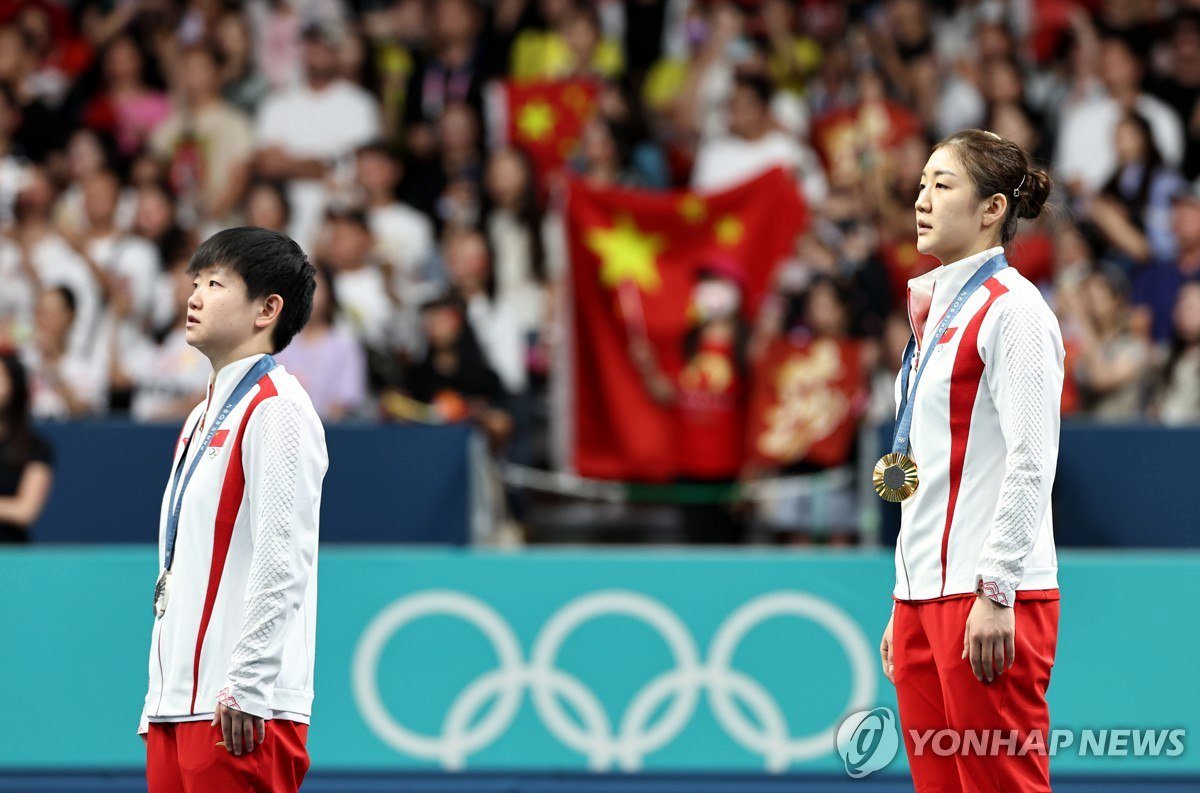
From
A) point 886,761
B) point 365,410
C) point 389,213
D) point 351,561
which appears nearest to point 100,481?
point 365,410

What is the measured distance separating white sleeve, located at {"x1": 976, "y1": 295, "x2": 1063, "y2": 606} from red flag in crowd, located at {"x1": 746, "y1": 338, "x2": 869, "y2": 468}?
206 inches

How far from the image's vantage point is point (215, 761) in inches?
151

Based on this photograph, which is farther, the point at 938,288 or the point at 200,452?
the point at 938,288

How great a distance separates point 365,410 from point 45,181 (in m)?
3.23

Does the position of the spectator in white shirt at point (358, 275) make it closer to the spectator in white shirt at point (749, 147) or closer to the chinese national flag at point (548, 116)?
the chinese national flag at point (548, 116)

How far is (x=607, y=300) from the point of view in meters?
10.2

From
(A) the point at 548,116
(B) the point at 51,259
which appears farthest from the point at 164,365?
(A) the point at 548,116

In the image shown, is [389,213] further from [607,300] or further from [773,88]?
[773,88]

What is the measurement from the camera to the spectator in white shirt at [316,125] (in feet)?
38.0

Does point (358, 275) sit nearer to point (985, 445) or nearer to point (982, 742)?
point (985, 445)

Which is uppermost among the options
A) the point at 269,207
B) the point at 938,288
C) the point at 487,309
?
the point at 269,207

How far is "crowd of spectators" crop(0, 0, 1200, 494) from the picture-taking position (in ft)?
31.9

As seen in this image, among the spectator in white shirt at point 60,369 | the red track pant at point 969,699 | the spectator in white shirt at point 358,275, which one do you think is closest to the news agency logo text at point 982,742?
the red track pant at point 969,699

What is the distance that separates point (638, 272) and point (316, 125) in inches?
115
